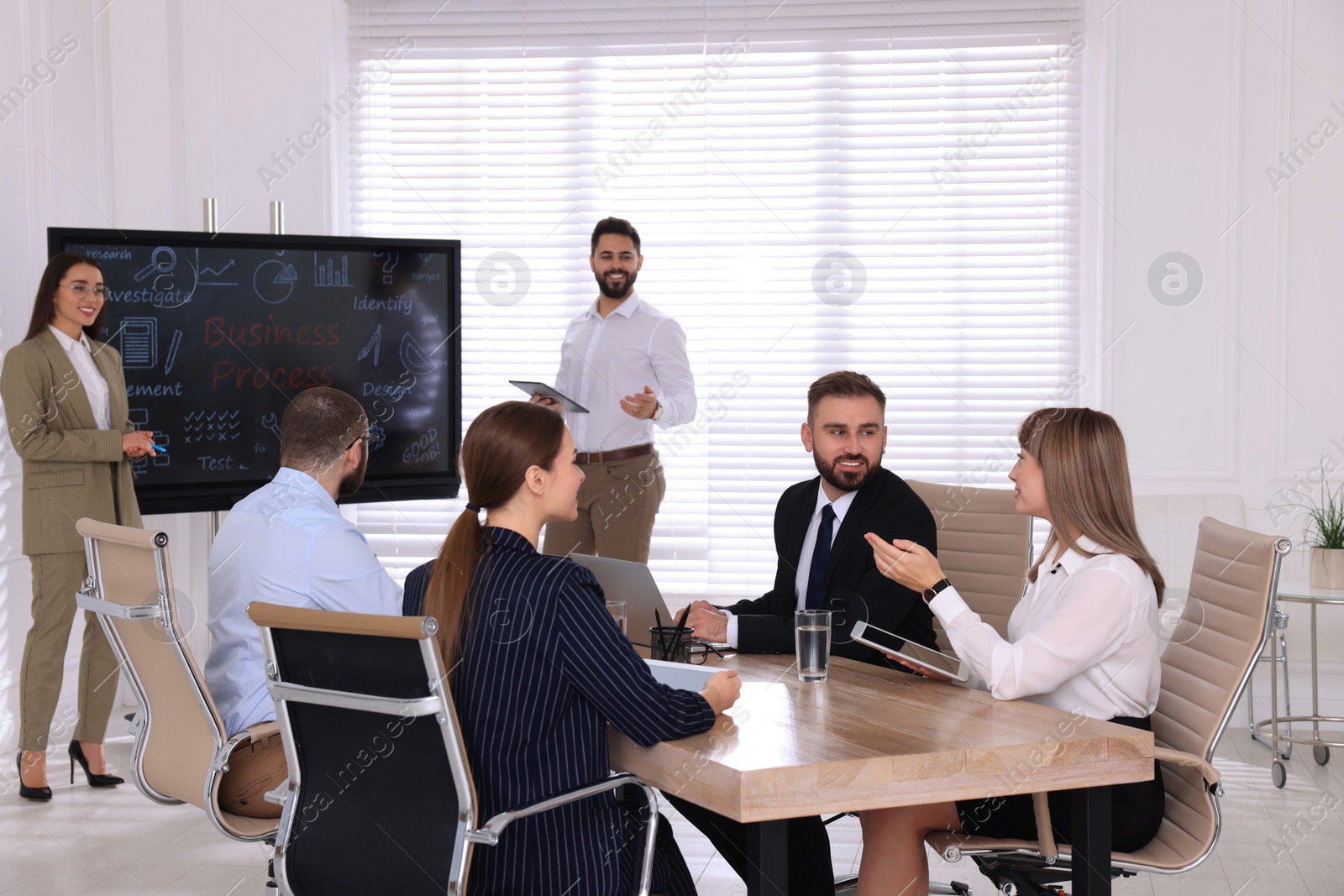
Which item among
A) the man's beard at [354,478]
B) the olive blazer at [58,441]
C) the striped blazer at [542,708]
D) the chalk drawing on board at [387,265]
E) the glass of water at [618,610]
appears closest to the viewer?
the striped blazer at [542,708]

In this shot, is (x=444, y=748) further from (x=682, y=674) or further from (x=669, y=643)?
(x=669, y=643)

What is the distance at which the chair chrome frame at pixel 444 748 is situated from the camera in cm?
164

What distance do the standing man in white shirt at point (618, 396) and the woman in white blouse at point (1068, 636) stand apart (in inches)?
97.2

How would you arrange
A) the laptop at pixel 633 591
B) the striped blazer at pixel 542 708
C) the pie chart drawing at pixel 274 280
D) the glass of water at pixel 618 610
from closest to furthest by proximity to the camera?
the striped blazer at pixel 542 708 < the glass of water at pixel 618 610 < the laptop at pixel 633 591 < the pie chart drawing at pixel 274 280

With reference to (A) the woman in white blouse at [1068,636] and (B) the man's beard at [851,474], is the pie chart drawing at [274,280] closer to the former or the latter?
(B) the man's beard at [851,474]

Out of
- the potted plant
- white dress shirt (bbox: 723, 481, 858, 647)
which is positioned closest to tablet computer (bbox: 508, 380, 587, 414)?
white dress shirt (bbox: 723, 481, 858, 647)

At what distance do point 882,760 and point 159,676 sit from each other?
1.51m

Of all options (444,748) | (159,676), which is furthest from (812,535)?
(159,676)

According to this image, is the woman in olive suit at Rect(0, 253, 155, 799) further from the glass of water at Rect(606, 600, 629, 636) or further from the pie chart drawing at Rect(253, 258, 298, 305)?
the glass of water at Rect(606, 600, 629, 636)

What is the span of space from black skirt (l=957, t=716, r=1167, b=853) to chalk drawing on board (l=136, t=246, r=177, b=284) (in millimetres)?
3249

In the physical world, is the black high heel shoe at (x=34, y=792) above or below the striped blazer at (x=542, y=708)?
below

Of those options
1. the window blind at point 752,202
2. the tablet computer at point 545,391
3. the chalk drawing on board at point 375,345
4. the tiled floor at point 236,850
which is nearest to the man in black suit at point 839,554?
the tiled floor at point 236,850

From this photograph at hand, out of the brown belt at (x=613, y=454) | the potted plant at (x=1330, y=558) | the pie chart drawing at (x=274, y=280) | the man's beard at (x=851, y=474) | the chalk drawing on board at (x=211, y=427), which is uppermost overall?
the pie chart drawing at (x=274, y=280)

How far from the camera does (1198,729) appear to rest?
7.16 ft
